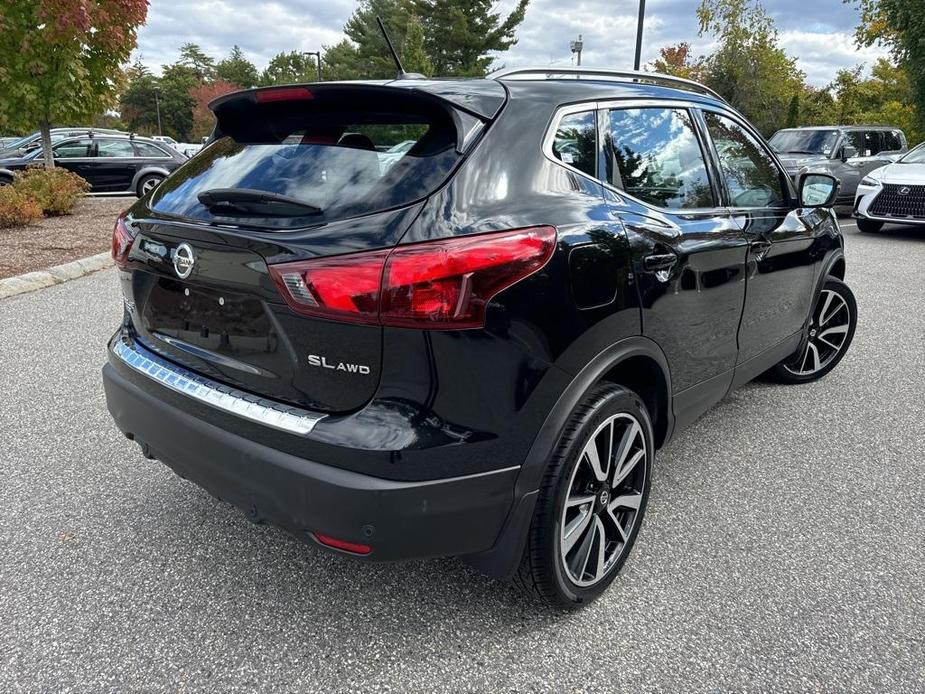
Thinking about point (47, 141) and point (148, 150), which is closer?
point (47, 141)

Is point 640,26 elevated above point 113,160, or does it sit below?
above

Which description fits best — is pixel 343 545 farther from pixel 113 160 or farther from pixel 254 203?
pixel 113 160

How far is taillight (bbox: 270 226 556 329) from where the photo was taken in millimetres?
1760

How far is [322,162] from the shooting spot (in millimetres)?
2113

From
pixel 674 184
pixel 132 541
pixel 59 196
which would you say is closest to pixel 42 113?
pixel 59 196

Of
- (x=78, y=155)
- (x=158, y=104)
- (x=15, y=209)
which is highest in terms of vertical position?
(x=158, y=104)

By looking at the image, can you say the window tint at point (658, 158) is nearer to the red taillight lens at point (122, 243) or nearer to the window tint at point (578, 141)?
the window tint at point (578, 141)

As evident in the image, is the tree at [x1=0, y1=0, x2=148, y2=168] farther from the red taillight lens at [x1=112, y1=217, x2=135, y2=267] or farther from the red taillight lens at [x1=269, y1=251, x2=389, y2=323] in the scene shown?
the red taillight lens at [x1=269, y1=251, x2=389, y2=323]

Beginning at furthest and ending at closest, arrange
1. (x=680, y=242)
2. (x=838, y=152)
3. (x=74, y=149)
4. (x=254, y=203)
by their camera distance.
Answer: (x=74, y=149) → (x=838, y=152) → (x=680, y=242) → (x=254, y=203)

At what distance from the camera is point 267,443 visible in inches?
76.3

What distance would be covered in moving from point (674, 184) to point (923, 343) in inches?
162

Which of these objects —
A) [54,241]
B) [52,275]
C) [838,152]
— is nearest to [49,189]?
[54,241]

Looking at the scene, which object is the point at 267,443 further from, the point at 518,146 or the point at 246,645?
the point at 518,146

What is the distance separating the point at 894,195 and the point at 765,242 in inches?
417
